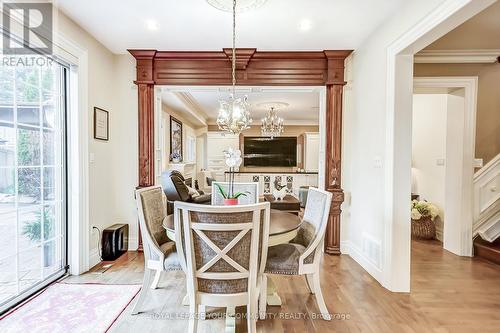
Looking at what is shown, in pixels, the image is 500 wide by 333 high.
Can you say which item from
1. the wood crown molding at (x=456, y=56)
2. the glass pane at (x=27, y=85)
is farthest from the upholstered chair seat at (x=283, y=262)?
the wood crown molding at (x=456, y=56)

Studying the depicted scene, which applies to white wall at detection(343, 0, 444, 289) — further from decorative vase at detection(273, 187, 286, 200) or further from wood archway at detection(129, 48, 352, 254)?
decorative vase at detection(273, 187, 286, 200)

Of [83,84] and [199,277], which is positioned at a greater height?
[83,84]

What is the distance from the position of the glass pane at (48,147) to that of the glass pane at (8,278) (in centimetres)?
87

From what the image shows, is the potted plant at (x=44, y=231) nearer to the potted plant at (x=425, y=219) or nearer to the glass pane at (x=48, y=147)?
the glass pane at (x=48, y=147)

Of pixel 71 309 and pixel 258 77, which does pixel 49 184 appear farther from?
pixel 258 77

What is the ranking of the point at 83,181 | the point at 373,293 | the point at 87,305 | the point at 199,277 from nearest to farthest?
the point at 199,277
the point at 87,305
the point at 373,293
the point at 83,181

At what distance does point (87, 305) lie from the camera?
6.84 ft

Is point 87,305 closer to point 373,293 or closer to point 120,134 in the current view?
point 120,134

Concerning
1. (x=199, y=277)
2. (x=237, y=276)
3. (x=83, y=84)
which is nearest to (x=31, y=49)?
(x=83, y=84)

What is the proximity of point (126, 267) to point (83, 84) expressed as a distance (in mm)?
2045

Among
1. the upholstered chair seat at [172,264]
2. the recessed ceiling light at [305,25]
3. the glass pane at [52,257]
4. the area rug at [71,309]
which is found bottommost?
the area rug at [71,309]

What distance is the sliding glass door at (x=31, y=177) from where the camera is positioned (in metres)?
2.00

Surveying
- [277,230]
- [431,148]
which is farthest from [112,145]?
[431,148]

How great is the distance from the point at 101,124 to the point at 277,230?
250 cm
